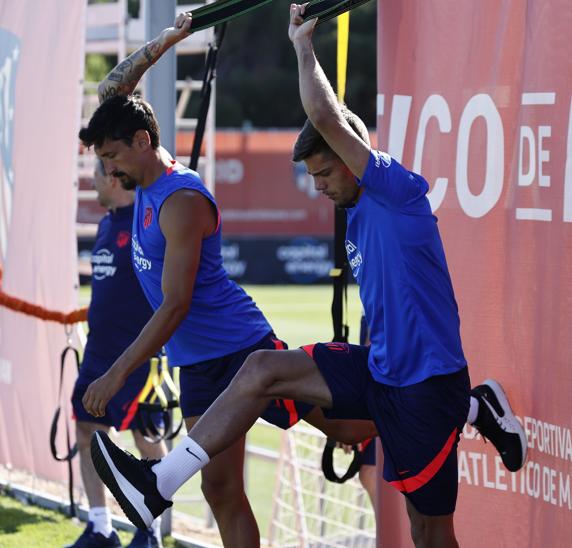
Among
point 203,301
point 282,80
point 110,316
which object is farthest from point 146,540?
point 282,80

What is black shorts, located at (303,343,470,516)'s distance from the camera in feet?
13.9

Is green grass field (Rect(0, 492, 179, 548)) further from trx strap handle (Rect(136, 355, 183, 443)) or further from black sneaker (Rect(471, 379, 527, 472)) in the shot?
black sneaker (Rect(471, 379, 527, 472))

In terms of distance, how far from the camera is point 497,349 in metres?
4.77

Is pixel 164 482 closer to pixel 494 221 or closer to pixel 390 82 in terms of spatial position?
pixel 494 221

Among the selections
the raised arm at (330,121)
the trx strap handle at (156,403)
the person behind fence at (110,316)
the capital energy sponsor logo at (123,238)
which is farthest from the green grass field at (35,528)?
the raised arm at (330,121)

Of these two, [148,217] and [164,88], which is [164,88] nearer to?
[164,88]

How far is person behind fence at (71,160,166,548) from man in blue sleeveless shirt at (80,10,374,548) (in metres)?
1.52

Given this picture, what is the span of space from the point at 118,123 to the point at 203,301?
2.34 feet

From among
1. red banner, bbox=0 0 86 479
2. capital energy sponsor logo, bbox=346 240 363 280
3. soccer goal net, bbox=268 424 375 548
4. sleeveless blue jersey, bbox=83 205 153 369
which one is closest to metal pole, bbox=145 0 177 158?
sleeveless blue jersey, bbox=83 205 153 369

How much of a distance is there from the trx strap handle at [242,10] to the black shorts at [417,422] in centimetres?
112

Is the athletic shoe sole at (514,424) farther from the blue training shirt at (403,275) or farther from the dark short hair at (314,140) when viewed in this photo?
the dark short hair at (314,140)

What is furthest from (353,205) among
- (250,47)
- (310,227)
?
(250,47)

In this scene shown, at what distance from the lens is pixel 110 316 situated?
260 inches

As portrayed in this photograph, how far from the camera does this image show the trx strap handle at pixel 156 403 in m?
6.32
